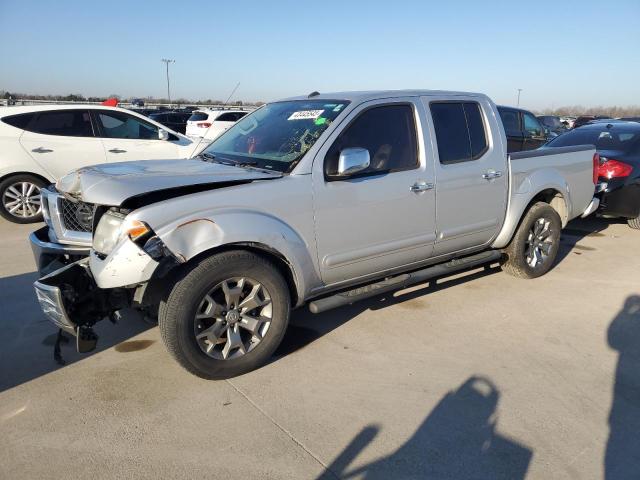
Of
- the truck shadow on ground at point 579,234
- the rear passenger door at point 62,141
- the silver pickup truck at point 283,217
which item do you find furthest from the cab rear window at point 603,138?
the rear passenger door at point 62,141

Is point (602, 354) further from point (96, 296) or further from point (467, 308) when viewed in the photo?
point (96, 296)

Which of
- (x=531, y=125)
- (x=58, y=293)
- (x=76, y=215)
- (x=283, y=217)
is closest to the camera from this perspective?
(x=58, y=293)

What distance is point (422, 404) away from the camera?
3094 mm

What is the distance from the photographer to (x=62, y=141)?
25.6 feet

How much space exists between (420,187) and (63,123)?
636cm

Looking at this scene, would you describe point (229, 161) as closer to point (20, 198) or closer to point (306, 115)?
point (306, 115)

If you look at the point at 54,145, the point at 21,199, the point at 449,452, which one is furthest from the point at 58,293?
the point at 54,145

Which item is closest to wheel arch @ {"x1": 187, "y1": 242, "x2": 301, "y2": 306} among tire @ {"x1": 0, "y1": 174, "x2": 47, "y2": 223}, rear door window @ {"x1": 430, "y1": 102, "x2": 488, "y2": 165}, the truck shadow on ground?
rear door window @ {"x1": 430, "y1": 102, "x2": 488, "y2": 165}

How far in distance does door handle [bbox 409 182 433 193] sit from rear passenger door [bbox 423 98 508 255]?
120 mm

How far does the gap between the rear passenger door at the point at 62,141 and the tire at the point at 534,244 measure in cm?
638

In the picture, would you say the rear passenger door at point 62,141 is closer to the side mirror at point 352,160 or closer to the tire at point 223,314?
the tire at point 223,314

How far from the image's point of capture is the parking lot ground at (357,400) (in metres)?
2.59

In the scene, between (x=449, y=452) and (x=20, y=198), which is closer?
(x=449, y=452)

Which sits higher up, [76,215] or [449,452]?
[76,215]
